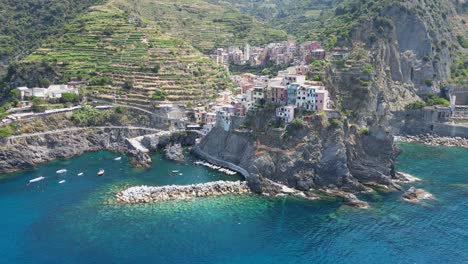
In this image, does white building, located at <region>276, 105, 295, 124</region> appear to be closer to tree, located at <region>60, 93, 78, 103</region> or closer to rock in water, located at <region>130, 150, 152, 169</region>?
rock in water, located at <region>130, 150, 152, 169</region>

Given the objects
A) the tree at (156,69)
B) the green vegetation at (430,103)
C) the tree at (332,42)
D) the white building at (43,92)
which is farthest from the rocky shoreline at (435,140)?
the white building at (43,92)

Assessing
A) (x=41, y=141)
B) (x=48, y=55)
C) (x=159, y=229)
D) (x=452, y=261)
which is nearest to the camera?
(x=452, y=261)

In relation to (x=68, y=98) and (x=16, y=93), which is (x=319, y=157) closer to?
(x=68, y=98)

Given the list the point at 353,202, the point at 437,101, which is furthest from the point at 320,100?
the point at 437,101

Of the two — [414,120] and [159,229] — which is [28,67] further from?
[414,120]

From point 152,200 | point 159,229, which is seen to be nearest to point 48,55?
point 152,200

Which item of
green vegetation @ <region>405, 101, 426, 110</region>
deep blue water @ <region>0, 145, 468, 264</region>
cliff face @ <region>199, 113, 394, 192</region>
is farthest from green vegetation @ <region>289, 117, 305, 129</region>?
green vegetation @ <region>405, 101, 426, 110</region>
